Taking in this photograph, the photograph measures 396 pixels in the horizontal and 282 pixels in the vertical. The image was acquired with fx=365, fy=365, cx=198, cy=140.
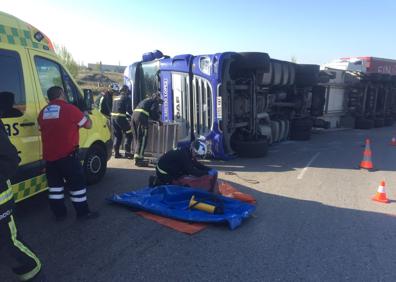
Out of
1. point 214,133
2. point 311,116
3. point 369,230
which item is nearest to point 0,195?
point 369,230

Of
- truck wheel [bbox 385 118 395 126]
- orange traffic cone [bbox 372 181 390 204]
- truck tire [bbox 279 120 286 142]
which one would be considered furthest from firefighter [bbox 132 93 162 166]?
truck wheel [bbox 385 118 395 126]

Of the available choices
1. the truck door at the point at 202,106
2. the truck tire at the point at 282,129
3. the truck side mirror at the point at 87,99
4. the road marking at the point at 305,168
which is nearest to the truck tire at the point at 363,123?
the truck tire at the point at 282,129

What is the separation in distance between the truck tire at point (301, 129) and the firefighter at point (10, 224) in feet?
37.2

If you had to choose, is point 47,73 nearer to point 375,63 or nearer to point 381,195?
point 381,195

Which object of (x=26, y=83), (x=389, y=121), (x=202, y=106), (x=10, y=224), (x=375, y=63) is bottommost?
(x=389, y=121)

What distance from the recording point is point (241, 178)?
733 centimetres

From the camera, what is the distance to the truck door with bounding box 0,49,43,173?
443 centimetres

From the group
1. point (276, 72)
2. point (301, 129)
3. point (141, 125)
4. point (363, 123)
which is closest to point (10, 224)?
point (141, 125)

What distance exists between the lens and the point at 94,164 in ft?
21.1

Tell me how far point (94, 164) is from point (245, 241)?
3.31m

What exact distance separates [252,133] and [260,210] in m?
4.65

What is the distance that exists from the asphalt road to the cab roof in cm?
231

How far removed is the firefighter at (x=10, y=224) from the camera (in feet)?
8.96

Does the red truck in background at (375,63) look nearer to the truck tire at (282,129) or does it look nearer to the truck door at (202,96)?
the truck tire at (282,129)
